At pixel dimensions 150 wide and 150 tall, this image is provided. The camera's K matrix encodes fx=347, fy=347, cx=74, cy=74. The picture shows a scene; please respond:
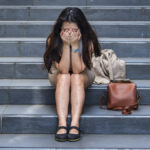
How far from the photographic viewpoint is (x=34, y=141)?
3.37 metres

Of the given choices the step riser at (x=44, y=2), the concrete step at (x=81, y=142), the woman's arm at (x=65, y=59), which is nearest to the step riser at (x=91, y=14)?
the step riser at (x=44, y=2)

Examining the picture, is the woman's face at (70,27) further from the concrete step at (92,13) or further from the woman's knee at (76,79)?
the concrete step at (92,13)

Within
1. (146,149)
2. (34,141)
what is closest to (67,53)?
(34,141)

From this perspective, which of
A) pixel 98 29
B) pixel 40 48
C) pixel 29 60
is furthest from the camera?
pixel 98 29

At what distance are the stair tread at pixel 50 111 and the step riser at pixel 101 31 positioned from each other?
1620mm

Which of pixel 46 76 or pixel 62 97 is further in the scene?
pixel 46 76

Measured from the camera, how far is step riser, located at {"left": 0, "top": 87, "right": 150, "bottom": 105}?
3.88 metres

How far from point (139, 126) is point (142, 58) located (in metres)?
1.39

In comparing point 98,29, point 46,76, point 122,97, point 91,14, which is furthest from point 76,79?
point 91,14

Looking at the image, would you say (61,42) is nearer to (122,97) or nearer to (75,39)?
(75,39)

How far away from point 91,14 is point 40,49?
1.32 meters

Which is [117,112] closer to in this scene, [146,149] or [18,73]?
[146,149]

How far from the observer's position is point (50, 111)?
3.69 meters

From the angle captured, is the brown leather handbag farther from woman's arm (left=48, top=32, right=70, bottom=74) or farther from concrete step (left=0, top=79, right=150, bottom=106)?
woman's arm (left=48, top=32, right=70, bottom=74)
